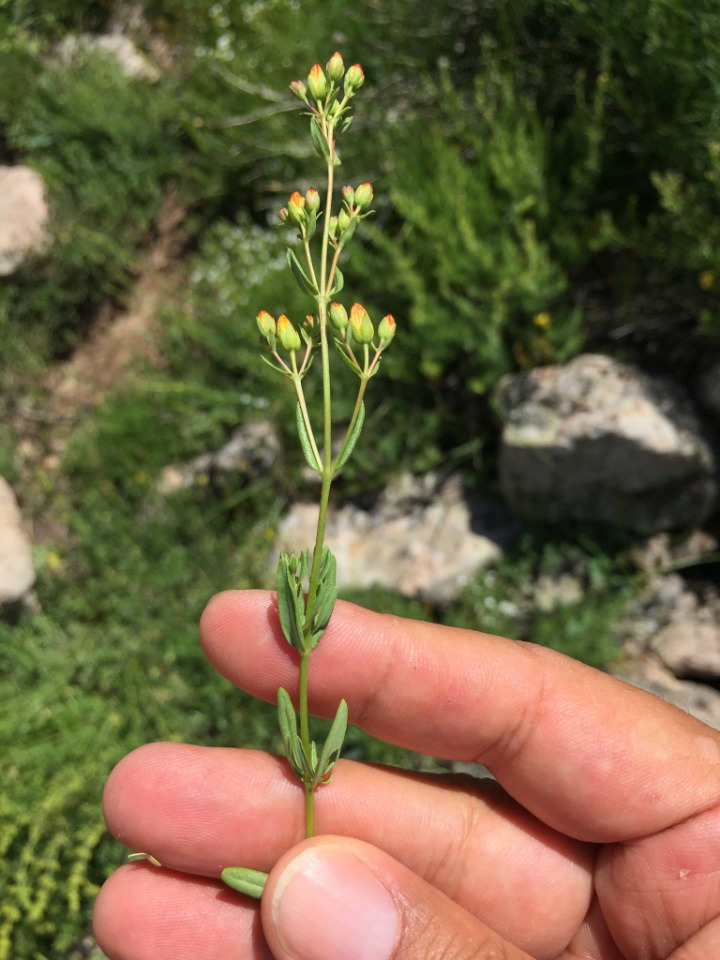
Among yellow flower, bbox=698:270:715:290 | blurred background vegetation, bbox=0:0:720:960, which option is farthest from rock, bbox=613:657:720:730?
yellow flower, bbox=698:270:715:290

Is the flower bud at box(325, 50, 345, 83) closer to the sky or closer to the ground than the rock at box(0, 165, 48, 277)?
closer to the ground

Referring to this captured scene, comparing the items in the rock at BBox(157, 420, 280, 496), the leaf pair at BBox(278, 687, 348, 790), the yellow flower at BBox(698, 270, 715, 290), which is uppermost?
the yellow flower at BBox(698, 270, 715, 290)

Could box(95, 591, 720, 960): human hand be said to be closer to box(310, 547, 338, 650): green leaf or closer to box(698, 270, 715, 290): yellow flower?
box(310, 547, 338, 650): green leaf

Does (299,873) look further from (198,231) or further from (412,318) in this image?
(198,231)

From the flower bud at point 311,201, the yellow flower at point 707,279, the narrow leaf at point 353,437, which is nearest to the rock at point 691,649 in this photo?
the yellow flower at point 707,279

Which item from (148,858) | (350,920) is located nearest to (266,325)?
(350,920)

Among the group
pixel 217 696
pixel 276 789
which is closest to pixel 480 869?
pixel 276 789

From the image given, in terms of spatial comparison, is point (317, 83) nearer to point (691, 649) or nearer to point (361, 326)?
point (361, 326)
